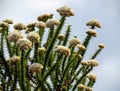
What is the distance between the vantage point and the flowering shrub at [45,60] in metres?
6.47

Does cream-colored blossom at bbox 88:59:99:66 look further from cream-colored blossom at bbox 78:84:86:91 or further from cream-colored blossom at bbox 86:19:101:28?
cream-colored blossom at bbox 86:19:101:28

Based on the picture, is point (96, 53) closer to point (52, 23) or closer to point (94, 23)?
point (94, 23)

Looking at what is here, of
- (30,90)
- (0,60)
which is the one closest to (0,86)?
(0,60)

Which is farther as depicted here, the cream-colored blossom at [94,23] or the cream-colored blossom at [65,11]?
the cream-colored blossom at [94,23]

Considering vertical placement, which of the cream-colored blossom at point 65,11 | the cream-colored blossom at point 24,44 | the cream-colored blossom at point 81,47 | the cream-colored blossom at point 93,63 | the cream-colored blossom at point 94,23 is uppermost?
the cream-colored blossom at point 65,11

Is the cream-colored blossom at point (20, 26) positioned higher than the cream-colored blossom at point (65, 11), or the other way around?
the cream-colored blossom at point (65, 11)

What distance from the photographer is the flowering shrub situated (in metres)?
6.47

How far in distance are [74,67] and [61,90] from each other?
1.94 feet

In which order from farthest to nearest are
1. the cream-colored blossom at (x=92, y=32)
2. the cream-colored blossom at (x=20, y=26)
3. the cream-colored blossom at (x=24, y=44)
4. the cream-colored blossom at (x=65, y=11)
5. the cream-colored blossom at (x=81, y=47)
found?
the cream-colored blossom at (x=92, y=32)
the cream-colored blossom at (x=81, y=47)
the cream-colored blossom at (x=20, y=26)
the cream-colored blossom at (x=65, y=11)
the cream-colored blossom at (x=24, y=44)

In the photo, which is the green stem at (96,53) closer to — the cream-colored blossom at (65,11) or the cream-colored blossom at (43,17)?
the cream-colored blossom at (43,17)

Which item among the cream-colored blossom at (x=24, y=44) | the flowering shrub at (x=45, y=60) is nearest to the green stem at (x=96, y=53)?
the flowering shrub at (x=45, y=60)

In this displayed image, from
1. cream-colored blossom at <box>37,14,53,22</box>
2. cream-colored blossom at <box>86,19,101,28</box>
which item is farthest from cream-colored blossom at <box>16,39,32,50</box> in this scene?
cream-colored blossom at <box>86,19,101,28</box>

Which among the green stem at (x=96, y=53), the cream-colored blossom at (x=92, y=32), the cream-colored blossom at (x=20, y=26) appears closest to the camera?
the cream-colored blossom at (x=20, y=26)

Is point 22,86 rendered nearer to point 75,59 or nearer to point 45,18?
point 75,59
